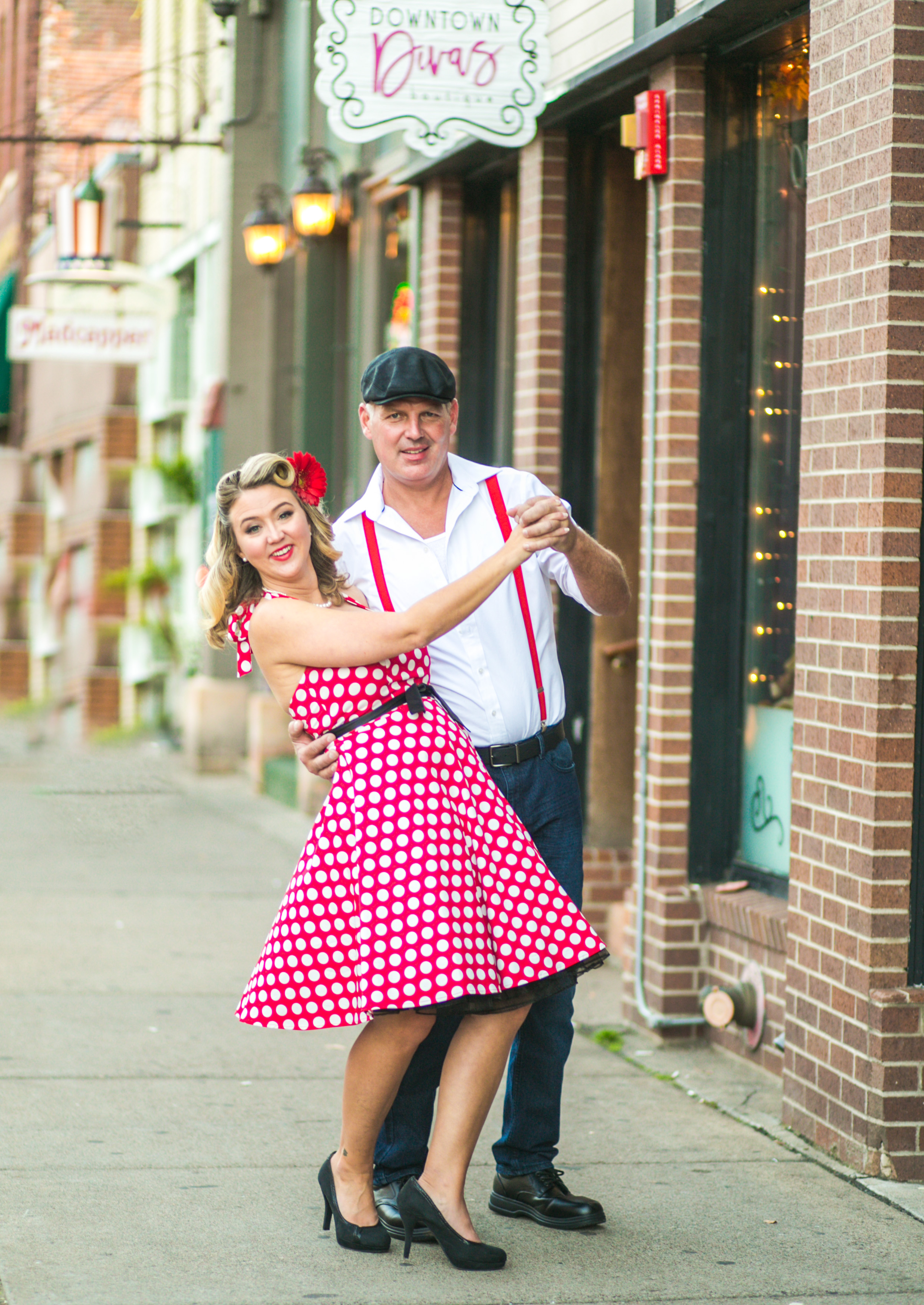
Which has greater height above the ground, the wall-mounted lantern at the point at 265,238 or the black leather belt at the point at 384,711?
the wall-mounted lantern at the point at 265,238

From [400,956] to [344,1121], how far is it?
51 centimetres

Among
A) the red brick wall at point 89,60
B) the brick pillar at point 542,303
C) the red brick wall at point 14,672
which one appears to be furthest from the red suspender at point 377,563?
the red brick wall at point 89,60

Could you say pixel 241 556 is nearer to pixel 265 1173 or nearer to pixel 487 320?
pixel 265 1173

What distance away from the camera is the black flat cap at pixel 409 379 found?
4035 millimetres

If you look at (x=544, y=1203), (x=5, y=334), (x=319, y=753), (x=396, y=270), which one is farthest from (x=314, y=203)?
(x=5, y=334)

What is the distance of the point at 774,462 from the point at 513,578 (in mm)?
1933

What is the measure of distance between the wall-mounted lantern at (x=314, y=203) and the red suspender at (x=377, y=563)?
700 cm

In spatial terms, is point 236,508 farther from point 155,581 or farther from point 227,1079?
point 155,581

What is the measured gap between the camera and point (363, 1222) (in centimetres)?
407

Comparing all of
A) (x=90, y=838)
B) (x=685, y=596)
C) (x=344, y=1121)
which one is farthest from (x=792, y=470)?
(x=90, y=838)

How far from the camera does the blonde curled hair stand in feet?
13.2

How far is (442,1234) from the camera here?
3.93m

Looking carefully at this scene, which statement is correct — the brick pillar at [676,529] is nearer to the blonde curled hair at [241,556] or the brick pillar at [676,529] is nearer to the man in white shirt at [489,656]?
the man in white shirt at [489,656]

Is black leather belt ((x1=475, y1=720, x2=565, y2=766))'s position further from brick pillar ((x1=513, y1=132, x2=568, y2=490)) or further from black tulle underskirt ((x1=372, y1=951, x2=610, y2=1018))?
brick pillar ((x1=513, y1=132, x2=568, y2=490))
